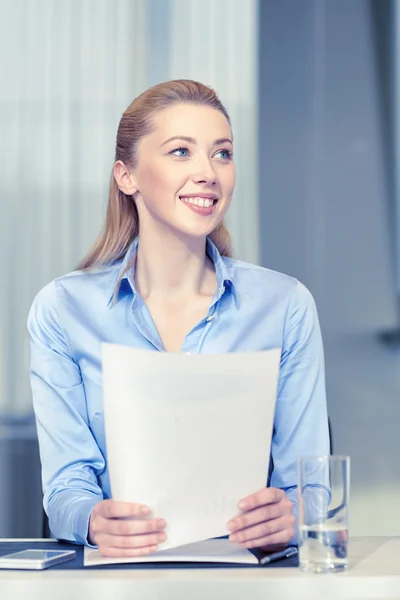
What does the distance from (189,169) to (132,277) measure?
0.25 meters

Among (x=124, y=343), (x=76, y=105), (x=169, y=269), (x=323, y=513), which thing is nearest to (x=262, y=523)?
(x=323, y=513)

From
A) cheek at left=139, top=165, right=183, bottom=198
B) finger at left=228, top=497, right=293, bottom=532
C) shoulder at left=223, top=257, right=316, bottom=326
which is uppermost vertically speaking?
cheek at left=139, top=165, right=183, bottom=198

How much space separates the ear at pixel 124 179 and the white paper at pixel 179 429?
729 millimetres

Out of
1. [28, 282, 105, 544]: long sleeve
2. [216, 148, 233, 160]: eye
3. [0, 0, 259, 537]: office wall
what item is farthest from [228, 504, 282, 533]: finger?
[0, 0, 259, 537]: office wall

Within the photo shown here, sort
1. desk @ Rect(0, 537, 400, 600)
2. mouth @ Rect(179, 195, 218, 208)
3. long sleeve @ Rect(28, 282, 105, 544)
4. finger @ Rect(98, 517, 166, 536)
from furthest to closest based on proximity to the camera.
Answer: mouth @ Rect(179, 195, 218, 208)
long sleeve @ Rect(28, 282, 105, 544)
finger @ Rect(98, 517, 166, 536)
desk @ Rect(0, 537, 400, 600)

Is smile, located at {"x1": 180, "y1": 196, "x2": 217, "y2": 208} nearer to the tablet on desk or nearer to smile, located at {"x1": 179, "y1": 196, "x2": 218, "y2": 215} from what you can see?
smile, located at {"x1": 179, "y1": 196, "x2": 218, "y2": 215}

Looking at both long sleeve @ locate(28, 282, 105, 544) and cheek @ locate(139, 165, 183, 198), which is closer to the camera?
long sleeve @ locate(28, 282, 105, 544)

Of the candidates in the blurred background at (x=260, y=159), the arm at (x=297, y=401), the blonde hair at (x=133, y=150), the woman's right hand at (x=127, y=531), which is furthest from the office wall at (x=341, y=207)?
the woman's right hand at (x=127, y=531)

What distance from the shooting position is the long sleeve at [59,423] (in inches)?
62.8

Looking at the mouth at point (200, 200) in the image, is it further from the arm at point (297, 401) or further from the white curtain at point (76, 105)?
the white curtain at point (76, 105)

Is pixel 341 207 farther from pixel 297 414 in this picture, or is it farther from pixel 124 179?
pixel 297 414

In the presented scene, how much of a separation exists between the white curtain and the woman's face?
7.25 feet

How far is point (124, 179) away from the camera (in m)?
1.88

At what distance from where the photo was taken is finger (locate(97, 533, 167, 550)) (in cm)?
119
